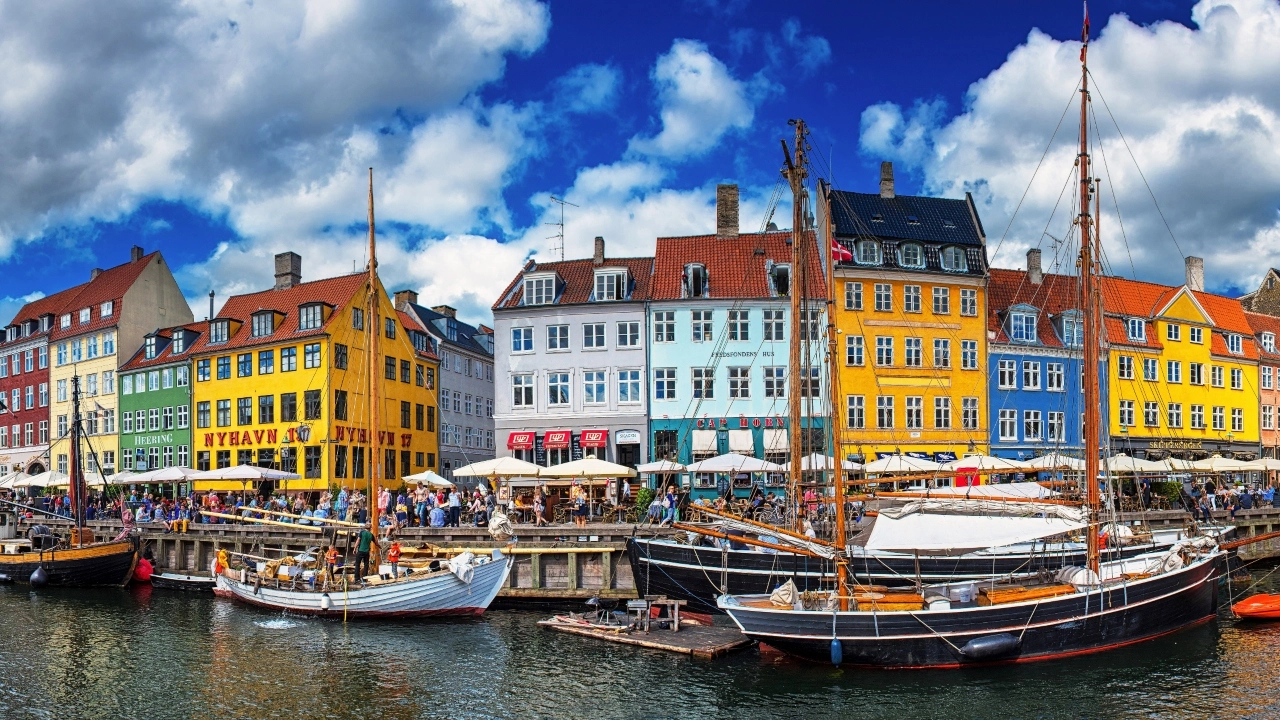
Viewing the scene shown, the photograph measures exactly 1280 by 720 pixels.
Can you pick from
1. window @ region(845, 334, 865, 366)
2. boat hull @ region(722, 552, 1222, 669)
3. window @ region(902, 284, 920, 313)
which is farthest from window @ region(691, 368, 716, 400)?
boat hull @ region(722, 552, 1222, 669)

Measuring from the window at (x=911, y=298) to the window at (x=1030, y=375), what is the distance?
8004 millimetres

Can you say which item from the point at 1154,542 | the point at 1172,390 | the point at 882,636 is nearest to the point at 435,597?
the point at 882,636

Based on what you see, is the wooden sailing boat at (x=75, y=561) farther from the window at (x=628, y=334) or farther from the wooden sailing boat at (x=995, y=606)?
the wooden sailing boat at (x=995, y=606)

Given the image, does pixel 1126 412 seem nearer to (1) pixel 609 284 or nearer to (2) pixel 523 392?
(1) pixel 609 284

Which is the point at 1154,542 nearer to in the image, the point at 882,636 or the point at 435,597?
the point at 882,636

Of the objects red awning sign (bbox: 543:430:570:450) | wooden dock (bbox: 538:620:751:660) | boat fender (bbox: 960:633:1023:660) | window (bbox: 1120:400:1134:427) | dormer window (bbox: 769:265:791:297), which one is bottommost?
wooden dock (bbox: 538:620:751:660)

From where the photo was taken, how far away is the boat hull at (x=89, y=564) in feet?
135

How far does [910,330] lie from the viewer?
57219 mm

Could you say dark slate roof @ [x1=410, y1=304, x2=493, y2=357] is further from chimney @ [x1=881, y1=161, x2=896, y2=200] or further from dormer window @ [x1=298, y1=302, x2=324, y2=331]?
chimney @ [x1=881, y1=161, x2=896, y2=200]

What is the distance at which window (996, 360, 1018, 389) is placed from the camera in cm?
5906

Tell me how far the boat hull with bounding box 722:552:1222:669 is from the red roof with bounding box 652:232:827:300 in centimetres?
2870

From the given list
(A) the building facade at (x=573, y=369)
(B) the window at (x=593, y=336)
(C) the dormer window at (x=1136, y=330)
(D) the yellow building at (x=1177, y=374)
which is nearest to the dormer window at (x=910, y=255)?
(D) the yellow building at (x=1177, y=374)

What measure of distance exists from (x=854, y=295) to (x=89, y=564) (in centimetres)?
3857

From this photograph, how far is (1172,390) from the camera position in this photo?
65.6 m
